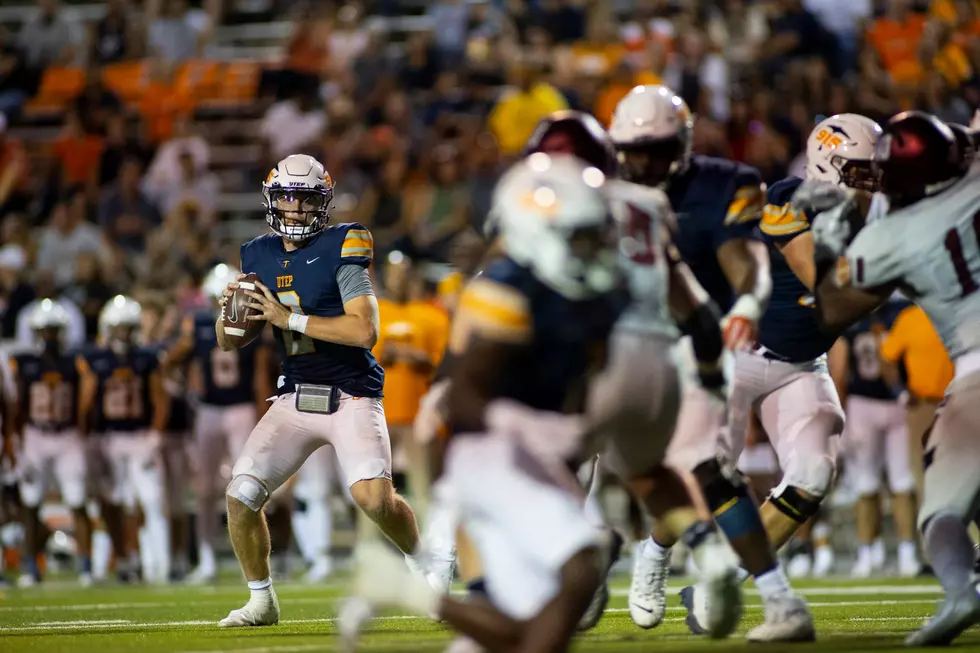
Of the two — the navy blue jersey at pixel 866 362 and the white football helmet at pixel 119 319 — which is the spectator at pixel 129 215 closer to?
the white football helmet at pixel 119 319

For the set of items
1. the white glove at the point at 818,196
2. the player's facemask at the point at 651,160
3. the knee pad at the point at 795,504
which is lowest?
the knee pad at the point at 795,504

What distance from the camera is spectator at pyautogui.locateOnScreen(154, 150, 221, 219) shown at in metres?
16.0

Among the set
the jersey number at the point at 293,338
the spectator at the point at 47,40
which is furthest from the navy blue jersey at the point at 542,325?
the spectator at the point at 47,40

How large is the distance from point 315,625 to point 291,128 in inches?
382

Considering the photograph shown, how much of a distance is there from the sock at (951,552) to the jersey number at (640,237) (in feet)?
4.77

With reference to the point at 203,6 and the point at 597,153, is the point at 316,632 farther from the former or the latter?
the point at 203,6

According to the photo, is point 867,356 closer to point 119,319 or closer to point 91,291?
point 119,319

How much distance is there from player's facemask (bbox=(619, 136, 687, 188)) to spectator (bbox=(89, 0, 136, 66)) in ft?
43.6

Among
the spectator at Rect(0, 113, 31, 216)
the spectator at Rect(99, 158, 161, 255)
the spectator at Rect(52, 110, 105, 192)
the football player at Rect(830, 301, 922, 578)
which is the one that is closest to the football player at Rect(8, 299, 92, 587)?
the spectator at Rect(99, 158, 161, 255)

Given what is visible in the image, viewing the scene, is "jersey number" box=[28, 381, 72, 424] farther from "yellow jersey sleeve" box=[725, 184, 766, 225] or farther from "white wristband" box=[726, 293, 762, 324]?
"white wristband" box=[726, 293, 762, 324]

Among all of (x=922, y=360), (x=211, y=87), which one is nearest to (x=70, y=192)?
(x=211, y=87)

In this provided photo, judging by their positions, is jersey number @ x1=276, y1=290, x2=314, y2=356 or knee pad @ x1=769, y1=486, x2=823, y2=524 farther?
jersey number @ x1=276, y1=290, x2=314, y2=356

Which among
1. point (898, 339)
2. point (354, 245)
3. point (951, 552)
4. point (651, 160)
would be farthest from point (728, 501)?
point (898, 339)

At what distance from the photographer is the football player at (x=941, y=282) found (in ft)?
17.7
